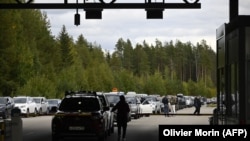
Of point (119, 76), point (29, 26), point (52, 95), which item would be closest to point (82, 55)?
point (119, 76)

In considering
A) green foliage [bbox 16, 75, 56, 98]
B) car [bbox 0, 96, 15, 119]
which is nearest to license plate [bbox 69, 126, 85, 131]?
car [bbox 0, 96, 15, 119]

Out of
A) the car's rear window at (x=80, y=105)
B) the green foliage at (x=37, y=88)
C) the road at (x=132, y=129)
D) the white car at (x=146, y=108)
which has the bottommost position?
the road at (x=132, y=129)

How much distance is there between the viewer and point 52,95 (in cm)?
8462

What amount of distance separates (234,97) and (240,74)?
996mm

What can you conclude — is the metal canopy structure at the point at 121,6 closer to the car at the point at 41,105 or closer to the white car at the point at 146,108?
the white car at the point at 146,108

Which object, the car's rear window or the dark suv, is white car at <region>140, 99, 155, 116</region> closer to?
the car's rear window

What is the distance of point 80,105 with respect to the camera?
80.5 ft

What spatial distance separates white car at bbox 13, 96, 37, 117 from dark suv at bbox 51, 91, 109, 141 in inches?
1276

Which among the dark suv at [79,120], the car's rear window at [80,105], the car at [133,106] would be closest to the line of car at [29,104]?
the car at [133,106]

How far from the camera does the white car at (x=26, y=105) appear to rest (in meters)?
56.9

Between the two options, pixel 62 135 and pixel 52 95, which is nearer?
pixel 62 135

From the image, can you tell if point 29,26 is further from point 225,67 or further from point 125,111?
point 225,67

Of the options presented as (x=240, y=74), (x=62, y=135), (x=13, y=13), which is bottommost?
(x=62, y=135)

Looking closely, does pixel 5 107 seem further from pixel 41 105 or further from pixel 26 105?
pixel 41 105
